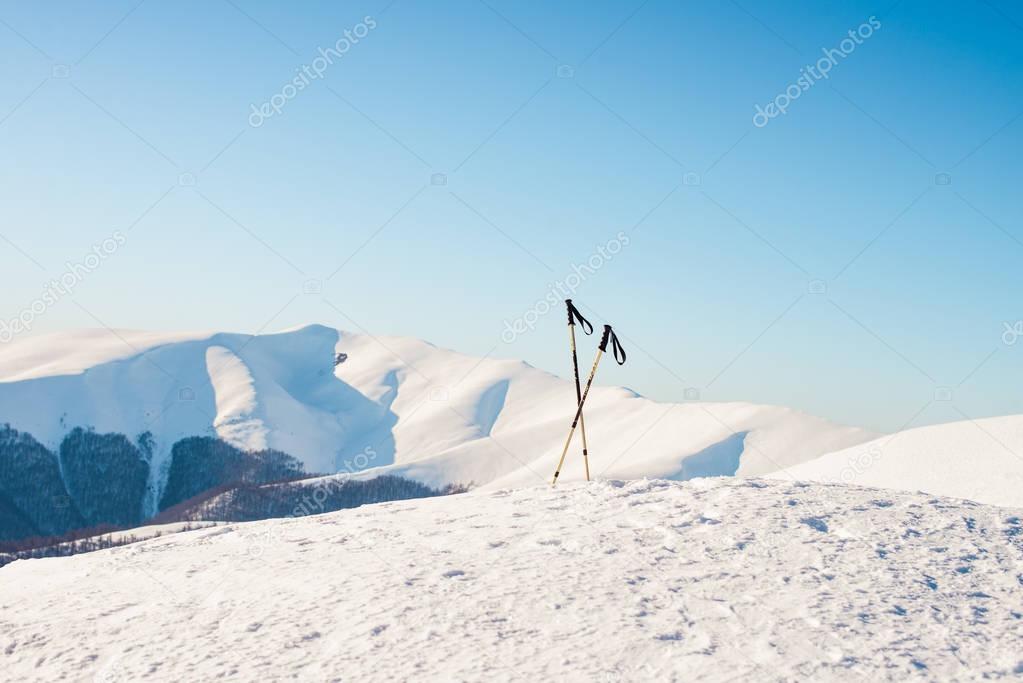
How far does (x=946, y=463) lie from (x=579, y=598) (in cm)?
2427

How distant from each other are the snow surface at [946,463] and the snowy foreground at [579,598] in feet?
38.7

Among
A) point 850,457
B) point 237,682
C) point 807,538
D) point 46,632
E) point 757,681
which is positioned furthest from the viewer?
point 850,457

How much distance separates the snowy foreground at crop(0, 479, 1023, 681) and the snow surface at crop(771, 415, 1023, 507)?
38.7 feet

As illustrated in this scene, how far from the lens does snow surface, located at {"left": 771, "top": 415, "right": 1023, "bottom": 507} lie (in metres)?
25.6

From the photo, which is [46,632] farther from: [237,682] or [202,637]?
[237,682]

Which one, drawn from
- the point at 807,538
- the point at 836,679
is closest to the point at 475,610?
the point at 836,679

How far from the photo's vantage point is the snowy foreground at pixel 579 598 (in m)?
9.22

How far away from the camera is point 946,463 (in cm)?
2934

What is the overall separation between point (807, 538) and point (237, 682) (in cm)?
875

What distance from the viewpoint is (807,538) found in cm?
1257

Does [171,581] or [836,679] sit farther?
[171,581]

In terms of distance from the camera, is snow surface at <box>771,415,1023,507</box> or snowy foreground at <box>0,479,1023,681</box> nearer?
snowy foreground at <box>0,479,1023,681</box>

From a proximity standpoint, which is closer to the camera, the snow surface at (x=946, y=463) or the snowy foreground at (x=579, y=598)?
the snowy foreground at (x=579, y=598)

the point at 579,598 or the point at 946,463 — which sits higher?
the point at 946,463
